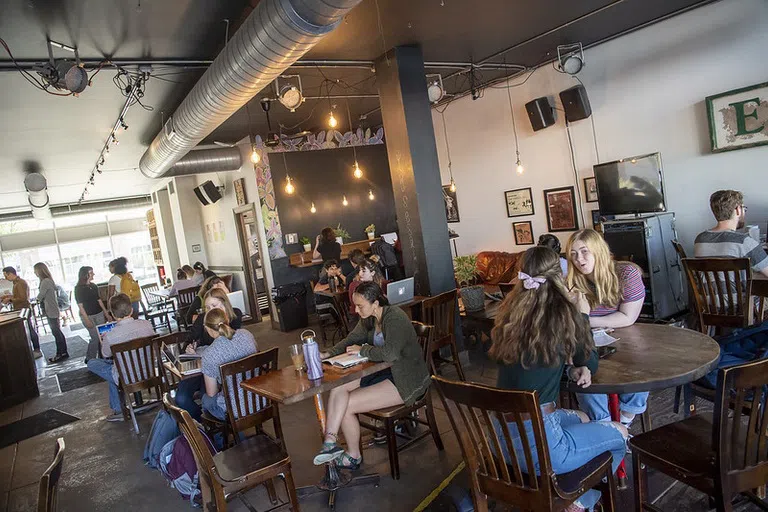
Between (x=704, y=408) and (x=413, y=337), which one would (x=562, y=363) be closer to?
(x=413, y=337)

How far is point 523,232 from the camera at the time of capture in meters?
8.08

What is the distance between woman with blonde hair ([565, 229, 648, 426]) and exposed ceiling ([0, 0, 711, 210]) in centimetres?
270

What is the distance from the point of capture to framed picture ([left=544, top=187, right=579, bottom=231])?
7.31 metres

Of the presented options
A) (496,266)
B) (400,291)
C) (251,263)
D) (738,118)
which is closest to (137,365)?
(400,291)

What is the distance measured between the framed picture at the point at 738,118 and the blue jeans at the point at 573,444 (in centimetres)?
476

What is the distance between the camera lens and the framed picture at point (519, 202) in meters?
7.88

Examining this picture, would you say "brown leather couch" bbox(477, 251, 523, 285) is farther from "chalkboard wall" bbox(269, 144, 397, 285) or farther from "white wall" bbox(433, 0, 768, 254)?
"chalkboard wall" bbox(269, 144, 397, 285)

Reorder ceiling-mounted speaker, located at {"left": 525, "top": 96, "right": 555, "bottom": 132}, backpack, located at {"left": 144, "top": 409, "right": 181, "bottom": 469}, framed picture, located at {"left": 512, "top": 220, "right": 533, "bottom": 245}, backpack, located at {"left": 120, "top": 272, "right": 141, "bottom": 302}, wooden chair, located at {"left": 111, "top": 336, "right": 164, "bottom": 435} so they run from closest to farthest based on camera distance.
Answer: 1. backpack, located at {"left": 144, "top": 409, "right": 181, "bottom": 469}
2. wooden chair, located at {"left": 111, "top": 336, "right": 164, "bottom": 435}
3. ceiling-mounted speaker, located at {"left": 525, "top": 96, "right": 555, "bottom": 132}
4. framed picture, located at {"left": 512, "top": 220, "right": 533, "bottom": 245}
5. backpack, located at {"left": 120, "top": 272, "right": 141, "bottom": 302}

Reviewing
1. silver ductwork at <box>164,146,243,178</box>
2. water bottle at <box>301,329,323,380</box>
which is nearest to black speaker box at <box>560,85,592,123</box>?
water bottle at <box>301,329,323,380</box>

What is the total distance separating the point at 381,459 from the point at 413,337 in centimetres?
95

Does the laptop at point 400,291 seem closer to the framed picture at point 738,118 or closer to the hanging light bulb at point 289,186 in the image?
the framed picture at point 738,118

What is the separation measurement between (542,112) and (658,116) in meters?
1.46

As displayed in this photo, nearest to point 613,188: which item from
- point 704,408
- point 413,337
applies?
point 704,408

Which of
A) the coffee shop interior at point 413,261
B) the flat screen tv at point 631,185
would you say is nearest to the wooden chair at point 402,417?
the coffee shop interior at point 413,261
